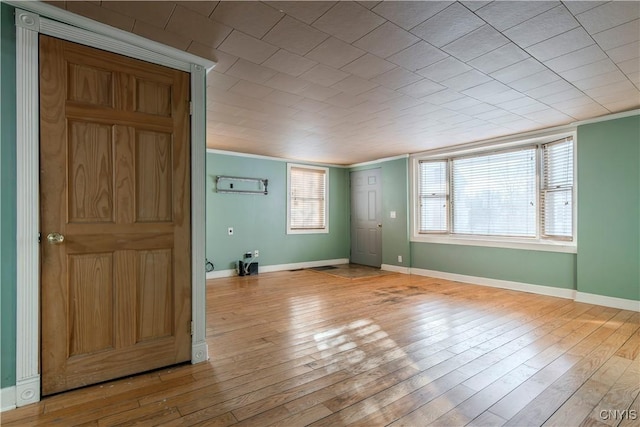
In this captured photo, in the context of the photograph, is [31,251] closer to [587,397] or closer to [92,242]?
[92,242]

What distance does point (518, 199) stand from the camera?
4812mm

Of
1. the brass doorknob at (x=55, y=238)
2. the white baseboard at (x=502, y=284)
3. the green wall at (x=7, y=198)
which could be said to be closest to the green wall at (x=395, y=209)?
the white baseboard at (x=502, y=284)

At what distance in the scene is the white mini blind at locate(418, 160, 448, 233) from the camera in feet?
19.1

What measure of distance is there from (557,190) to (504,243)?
104 cm

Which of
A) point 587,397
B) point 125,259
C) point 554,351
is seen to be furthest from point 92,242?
point 554,351

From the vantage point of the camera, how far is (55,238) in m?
1.93

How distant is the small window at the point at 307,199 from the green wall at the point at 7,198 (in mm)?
4912

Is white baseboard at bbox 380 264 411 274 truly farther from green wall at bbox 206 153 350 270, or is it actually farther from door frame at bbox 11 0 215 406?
door frame at bbox 11 0 215 406

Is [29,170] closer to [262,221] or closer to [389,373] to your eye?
[389,373]

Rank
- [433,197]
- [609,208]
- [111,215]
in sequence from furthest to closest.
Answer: [433,197] < [609,208] < [111,215]

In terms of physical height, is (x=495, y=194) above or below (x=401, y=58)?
below

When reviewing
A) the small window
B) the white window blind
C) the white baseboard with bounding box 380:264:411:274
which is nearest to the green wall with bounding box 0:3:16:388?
the small window

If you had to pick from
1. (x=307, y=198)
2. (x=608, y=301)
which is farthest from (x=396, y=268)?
(x=608, y=301)

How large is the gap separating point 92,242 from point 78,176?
436 mm
